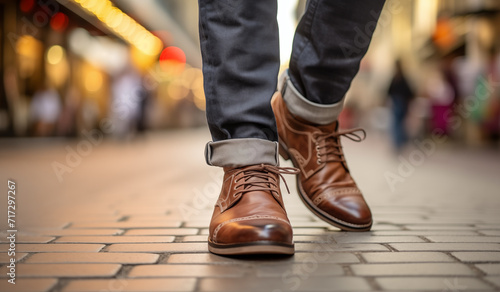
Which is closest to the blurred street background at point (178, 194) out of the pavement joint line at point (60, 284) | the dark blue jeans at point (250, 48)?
the pavement joint line at point (60, 284)

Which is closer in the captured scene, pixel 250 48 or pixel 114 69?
pixel 250 48

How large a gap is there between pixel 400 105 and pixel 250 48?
23.0 ft

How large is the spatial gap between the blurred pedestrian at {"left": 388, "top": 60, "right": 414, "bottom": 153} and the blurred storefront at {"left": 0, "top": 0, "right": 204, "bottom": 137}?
6163mm

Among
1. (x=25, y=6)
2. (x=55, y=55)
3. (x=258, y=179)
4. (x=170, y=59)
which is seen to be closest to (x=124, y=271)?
(x=258, y=179)

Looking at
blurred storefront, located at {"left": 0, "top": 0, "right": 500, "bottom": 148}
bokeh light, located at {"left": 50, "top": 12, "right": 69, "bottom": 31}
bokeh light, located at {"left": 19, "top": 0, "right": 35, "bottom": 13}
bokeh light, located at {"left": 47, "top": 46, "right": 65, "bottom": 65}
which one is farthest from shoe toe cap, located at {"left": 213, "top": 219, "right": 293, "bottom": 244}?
bokeh light, located at {"left": 47, "top": 46, "right": 65, "bottom": 65}

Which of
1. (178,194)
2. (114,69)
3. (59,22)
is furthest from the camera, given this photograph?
(114,69)

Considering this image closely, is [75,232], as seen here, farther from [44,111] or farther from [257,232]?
[44,111]

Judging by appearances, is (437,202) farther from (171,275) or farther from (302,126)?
(171,275)

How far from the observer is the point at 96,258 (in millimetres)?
1379

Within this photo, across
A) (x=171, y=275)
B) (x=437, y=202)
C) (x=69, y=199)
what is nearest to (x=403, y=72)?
(x=437, y=202)

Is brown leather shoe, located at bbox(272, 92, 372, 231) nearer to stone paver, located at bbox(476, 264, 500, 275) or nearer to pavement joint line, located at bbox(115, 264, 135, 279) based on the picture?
stone paver, located at bbox(476, 264, 500, 275)

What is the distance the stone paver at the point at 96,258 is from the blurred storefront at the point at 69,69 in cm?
889

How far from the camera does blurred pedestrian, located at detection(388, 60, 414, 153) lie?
8070 mm

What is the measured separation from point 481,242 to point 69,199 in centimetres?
215
